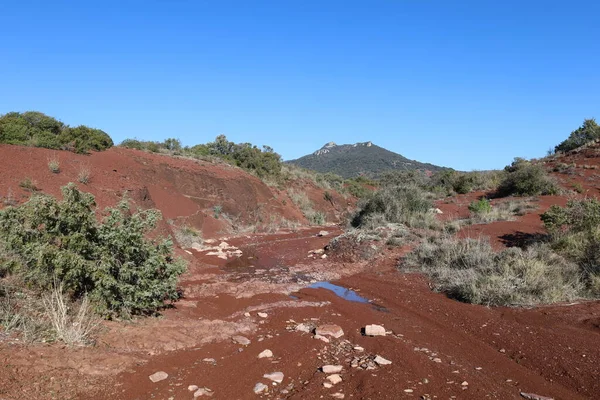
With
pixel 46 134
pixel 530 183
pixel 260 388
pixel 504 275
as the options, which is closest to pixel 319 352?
pixel 260 388

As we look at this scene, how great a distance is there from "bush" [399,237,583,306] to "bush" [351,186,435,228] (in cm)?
639

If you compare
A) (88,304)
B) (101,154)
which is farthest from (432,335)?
(101,154)

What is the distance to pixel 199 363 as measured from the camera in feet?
16.1

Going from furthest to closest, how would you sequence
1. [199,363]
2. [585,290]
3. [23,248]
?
[585,290], [23,248], [199,363]

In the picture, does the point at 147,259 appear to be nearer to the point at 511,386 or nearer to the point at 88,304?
the point at 88,304

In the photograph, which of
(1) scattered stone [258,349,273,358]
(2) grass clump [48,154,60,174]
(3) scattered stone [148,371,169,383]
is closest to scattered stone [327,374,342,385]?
(1) scattered stone [258,349,273,358]

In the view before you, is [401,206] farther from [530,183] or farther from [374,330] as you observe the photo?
[374,330]

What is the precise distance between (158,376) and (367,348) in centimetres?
283

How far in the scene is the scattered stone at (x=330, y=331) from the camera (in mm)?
6152

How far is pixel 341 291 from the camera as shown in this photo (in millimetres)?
9680

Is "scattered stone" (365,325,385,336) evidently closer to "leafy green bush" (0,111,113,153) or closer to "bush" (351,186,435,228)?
"bush" (351,186,435,228)

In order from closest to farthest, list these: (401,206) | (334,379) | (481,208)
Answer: (334,379) < (481,208) < (401,206)

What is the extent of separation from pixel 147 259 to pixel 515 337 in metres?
6.01

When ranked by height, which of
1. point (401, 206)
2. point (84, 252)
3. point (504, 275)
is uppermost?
point (401, 206)
